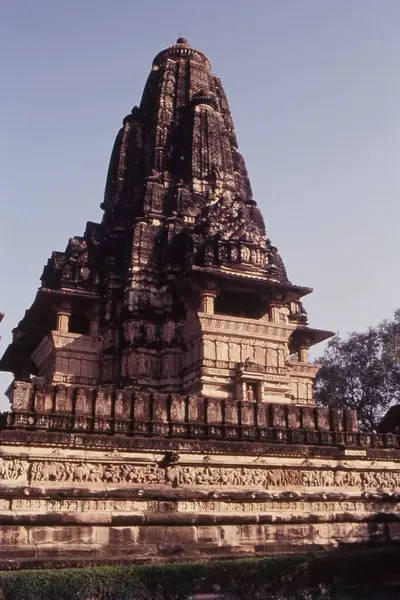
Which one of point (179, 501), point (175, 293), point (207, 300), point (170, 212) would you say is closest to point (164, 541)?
point (179, 501)

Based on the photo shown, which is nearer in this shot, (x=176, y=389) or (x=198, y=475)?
(x=198, y=475)

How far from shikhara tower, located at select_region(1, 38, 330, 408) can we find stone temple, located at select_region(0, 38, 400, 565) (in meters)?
0.07

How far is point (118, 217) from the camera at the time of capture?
28734 mm

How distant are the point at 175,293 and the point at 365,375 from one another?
1609 centimetres

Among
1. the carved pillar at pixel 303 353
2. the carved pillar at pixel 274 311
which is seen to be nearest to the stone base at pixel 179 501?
the carved pillar at pixel 274 311

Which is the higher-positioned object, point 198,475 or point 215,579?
point 198,475

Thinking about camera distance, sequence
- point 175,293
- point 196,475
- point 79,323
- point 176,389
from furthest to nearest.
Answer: point 79,323
point 175,293
point 176,389
point 196,475

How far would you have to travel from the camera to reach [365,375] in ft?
117

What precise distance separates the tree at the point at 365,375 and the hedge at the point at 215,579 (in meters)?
26.1

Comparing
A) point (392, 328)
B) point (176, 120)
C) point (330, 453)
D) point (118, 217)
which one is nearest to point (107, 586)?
point (330, 453)

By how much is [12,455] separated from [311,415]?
229 inches

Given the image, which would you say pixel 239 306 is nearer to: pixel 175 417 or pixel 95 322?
pixel 95 322

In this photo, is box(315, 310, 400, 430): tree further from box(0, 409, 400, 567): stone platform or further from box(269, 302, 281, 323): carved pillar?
box(0, 409, 400, 567): stone platform

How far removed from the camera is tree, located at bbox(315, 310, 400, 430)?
34.7 metres
